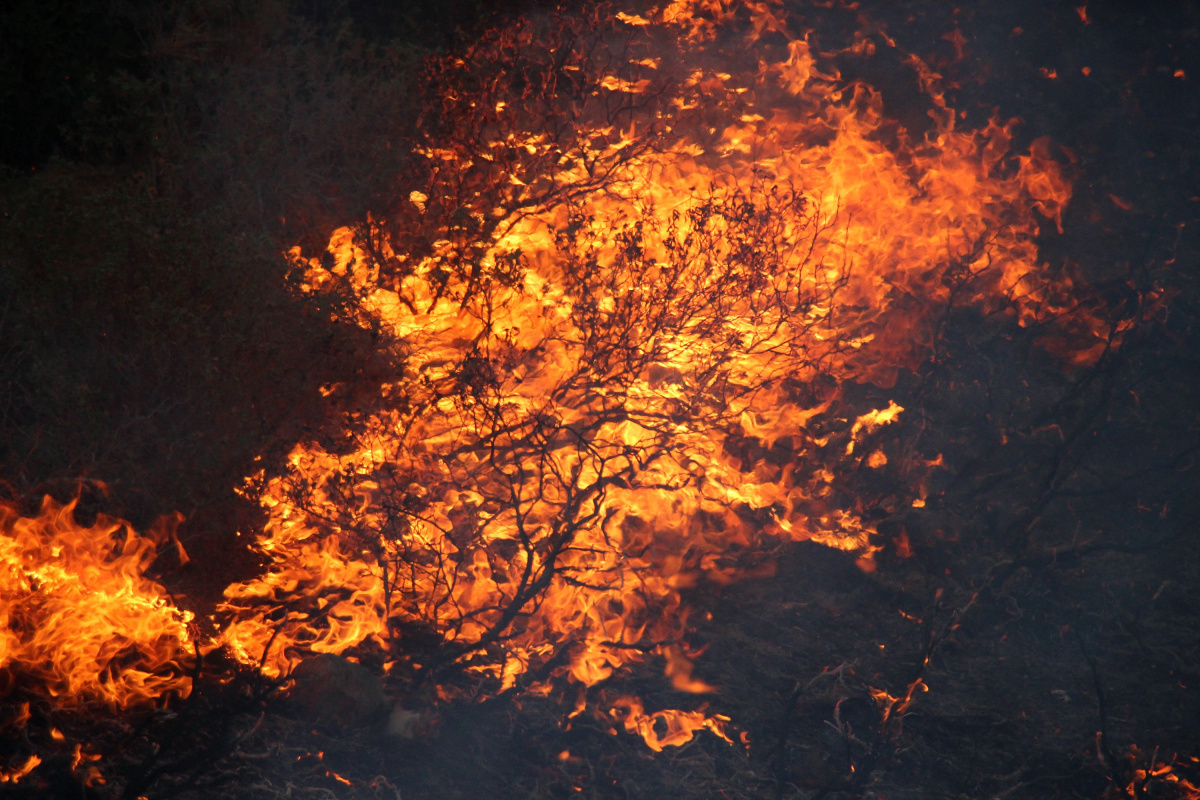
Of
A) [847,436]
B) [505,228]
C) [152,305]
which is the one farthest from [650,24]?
[152,305]

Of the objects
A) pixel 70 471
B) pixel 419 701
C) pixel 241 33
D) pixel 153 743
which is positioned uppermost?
pixel 241 33

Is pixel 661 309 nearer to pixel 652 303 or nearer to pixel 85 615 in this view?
pixel 652 303

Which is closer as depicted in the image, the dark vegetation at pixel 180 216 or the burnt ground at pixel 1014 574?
the dark vegetation at pixel 180 216

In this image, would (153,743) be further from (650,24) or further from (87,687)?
(650,24)

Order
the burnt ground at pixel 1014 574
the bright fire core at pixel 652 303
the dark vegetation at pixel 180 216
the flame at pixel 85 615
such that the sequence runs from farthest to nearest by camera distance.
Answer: the bright fire core at pixel 652 303, the burnt ground at pixel 1014 574, the dark vegetation at pixel 180 216, the flame at pixel 85 615

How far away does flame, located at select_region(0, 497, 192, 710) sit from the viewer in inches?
173

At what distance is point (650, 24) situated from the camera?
5.91m

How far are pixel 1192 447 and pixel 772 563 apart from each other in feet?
10.2

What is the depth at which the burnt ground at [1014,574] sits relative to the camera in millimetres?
5438

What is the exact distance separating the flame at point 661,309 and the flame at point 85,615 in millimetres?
1320

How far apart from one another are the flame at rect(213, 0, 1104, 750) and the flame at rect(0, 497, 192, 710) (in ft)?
4.33

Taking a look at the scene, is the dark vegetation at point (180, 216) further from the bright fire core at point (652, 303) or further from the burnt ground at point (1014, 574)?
the burnt ground at point (1014, 574)

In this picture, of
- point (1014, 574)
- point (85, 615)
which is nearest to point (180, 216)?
point (85, 615)

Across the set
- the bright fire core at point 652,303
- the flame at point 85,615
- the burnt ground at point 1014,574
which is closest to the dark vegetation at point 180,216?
the flame at point 85,615
